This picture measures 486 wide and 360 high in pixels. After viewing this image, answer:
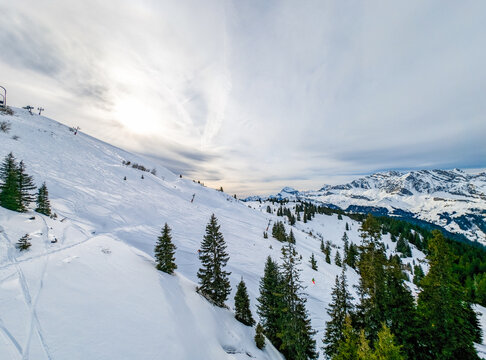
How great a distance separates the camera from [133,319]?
33.9 feet

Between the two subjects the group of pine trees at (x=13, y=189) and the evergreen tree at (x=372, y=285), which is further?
the group of pine trees at (x=13, y=189)

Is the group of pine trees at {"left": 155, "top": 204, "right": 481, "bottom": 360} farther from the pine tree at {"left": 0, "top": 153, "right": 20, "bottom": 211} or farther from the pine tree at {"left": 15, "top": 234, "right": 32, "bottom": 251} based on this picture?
the pine tree at {"left": 0, "top": 153, "right": 20, "bottom": 211}

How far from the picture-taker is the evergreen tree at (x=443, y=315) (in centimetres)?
1336

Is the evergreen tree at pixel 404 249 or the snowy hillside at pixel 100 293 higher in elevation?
the snowy hillside at pixel 100 293

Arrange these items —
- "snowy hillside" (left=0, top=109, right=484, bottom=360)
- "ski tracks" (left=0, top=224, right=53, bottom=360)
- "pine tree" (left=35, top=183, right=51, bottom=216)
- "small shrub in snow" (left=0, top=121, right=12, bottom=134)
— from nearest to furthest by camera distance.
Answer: "ski tracks" (left=0, top=224, right=53, bottom=360) < "snowy hillside" (left=0, top=109, right=484, bottom=360) < "pine tree" (left=35, top=183, right=51, bottom=216) < "small shrub in snow" (left=0, top=121, right=12, bottom=134)

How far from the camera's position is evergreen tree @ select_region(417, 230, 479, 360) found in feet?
43.8

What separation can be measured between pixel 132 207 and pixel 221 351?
33.7 m

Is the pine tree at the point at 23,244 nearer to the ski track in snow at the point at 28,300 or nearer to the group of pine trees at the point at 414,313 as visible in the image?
the ski track in snow at the point at 28,300

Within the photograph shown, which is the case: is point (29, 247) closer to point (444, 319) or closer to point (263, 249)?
point (444, 319)

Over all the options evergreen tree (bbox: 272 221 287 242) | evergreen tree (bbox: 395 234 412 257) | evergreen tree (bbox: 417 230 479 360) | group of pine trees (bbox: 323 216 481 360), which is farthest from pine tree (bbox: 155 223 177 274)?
evergreen tree (bbox: 395 234 412 257)

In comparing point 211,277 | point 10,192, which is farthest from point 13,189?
point 211,277

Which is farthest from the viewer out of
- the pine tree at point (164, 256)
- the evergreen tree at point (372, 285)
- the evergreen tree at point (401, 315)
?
the pine tree at point (164, 256)

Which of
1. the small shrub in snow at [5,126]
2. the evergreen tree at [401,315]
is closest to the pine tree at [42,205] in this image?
the evergreen tree at [401,315]

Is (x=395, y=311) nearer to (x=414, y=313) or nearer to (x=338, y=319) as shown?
(x=414, y=313)
